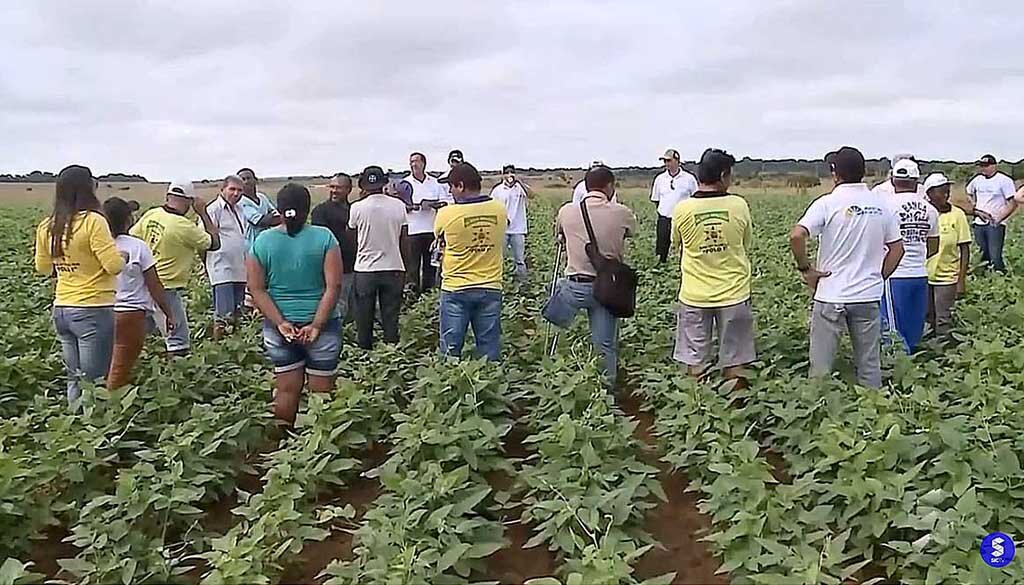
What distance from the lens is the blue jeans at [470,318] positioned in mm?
6742

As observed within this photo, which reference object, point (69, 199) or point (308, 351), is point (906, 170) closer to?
point (308, 351)

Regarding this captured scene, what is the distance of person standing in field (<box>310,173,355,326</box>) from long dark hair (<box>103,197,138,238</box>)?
6.37 ft

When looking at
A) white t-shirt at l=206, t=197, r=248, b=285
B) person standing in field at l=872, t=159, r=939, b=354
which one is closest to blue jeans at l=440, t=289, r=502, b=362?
white t-shirt at l=206, t=197, r=248, b=285

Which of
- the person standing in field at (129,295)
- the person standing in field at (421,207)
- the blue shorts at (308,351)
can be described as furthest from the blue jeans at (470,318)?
the person standing in field at (421,207)

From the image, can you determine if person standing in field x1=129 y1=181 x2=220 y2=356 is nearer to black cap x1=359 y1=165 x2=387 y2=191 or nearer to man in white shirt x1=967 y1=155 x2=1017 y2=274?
black cap x1=359 y1=165 x2=387 y2=191

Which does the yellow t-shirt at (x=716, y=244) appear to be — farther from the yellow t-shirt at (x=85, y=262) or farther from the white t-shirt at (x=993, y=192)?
the white t-shirt at (x=993, y=192)

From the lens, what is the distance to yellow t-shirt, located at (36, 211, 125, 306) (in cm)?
552

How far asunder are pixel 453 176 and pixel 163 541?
3.28 meters

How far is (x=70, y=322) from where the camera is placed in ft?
18.7

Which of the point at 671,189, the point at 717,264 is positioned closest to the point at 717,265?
the point at 717,264

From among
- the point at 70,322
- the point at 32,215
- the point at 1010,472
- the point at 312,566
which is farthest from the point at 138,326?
the point at 32,215

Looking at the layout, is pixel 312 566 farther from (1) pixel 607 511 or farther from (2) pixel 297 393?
(2) pixel 297 393

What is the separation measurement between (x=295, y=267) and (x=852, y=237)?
329cm

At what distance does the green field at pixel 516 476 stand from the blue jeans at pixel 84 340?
0.88ft
